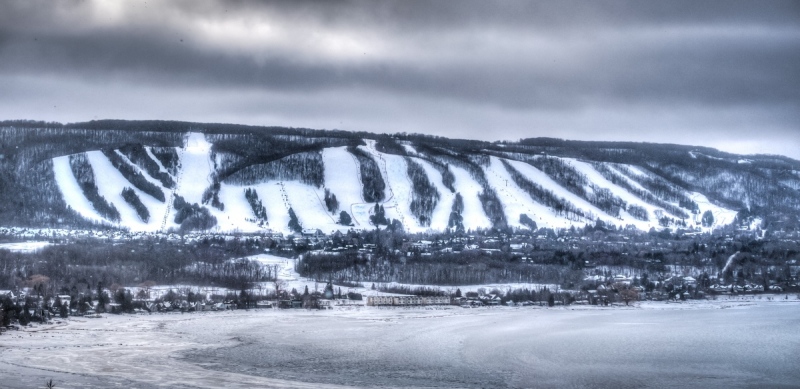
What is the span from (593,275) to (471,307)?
21.6 meters

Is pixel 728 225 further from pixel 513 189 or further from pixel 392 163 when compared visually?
pixel 392 163

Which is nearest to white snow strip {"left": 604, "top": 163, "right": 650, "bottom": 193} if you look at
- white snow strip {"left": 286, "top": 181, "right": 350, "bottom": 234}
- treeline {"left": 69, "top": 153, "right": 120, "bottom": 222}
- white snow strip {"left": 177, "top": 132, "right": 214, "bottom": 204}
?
white snow strip {"left": 286, "top": 181, "right": 350, "bottom": 234}

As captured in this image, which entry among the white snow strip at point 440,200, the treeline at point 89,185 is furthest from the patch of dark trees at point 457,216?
the treeline at point 89,185

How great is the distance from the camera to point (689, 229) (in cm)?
13600

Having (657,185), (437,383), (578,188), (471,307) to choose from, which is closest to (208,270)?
(471,307)

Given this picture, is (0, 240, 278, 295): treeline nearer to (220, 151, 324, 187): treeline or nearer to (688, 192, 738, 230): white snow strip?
(220, 151, 324, 187): treeline

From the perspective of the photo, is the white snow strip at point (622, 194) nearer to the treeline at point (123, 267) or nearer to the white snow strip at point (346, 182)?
the white snow strip at point (346, 182)

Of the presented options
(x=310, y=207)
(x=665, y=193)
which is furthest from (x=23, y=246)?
(x=665, y=193)

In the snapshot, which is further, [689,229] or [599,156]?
[599,156]

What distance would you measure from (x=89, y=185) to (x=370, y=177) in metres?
37.5

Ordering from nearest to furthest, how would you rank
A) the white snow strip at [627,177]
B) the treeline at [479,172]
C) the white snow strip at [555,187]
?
the treeline at [479,172]
the white snow strip at [555,187]
the white snow strip at [627,177]

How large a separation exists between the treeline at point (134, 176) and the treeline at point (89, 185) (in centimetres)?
396

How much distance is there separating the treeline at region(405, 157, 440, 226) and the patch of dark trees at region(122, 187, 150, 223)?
33533mm

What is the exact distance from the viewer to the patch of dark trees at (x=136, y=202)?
402 ft
